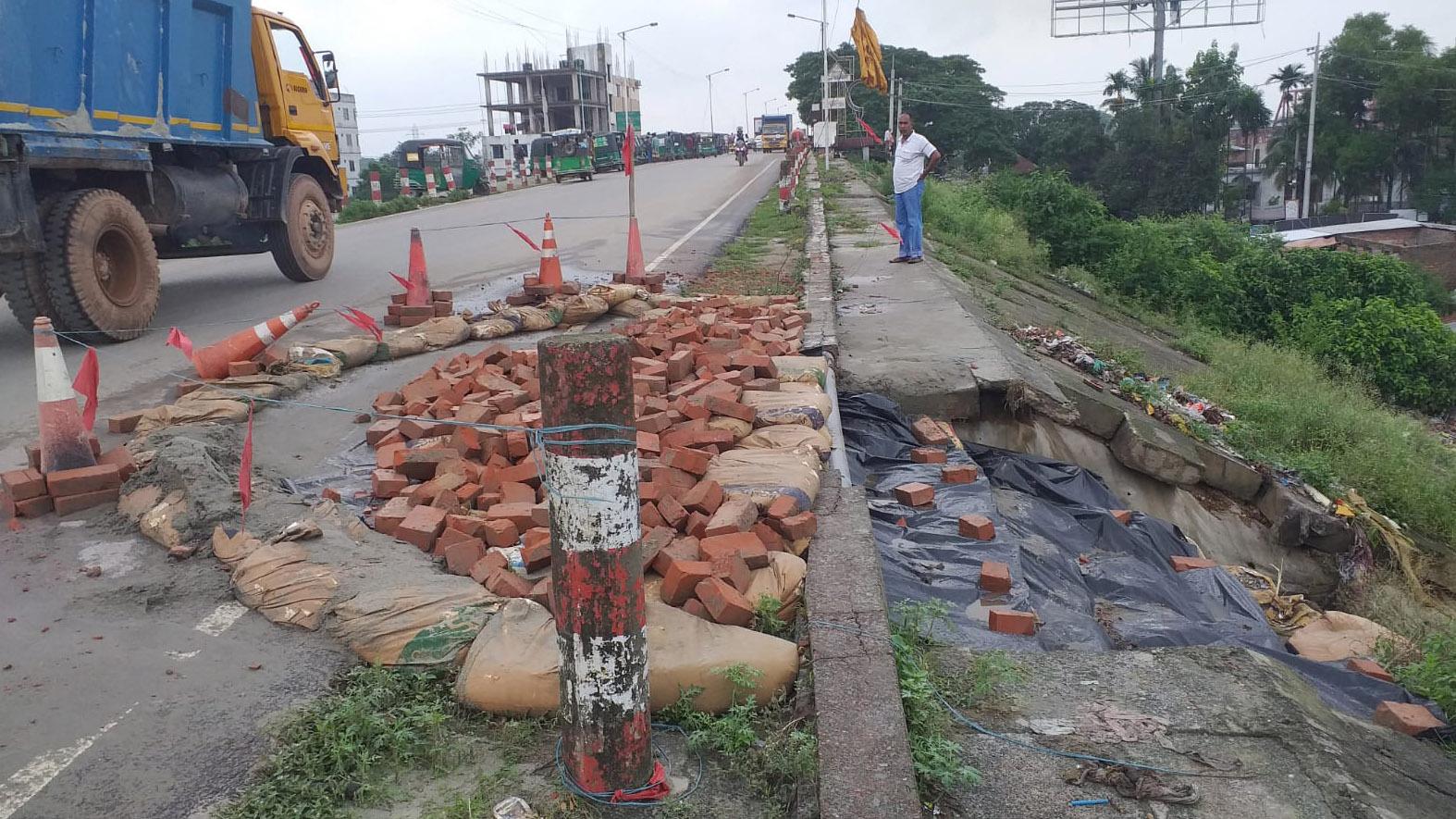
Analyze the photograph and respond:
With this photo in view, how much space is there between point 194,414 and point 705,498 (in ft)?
10.1

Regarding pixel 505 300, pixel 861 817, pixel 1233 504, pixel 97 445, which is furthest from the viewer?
pixel 505 300

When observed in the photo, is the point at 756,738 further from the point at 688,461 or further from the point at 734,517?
the point at 688,461

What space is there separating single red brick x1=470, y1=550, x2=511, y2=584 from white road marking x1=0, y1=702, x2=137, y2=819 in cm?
116

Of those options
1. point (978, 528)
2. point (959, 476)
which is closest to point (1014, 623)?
point (978, 528)

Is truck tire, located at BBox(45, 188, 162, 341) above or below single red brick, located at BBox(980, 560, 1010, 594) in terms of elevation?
above

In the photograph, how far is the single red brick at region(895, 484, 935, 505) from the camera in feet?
16.3

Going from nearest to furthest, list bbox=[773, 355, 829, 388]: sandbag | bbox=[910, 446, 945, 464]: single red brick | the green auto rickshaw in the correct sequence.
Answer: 1. bbox=[910, 446, 945, 464]: single red brick
2. bbox=[773, 355, 829, 388]: sandbag
3. the green auto rickshaw

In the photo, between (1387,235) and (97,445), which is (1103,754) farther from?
(1387,235)

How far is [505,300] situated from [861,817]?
306 inches

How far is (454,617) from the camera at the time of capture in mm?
3150

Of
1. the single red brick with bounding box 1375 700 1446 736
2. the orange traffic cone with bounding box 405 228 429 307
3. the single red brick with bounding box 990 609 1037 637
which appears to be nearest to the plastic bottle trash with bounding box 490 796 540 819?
the single red brick with bounding box 990 609 1037 637

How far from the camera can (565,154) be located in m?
36.1

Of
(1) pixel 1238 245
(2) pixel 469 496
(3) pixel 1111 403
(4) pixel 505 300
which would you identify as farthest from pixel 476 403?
(1) pixel 1238 245

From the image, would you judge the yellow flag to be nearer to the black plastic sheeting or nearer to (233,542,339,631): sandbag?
the black plastic sheeting
